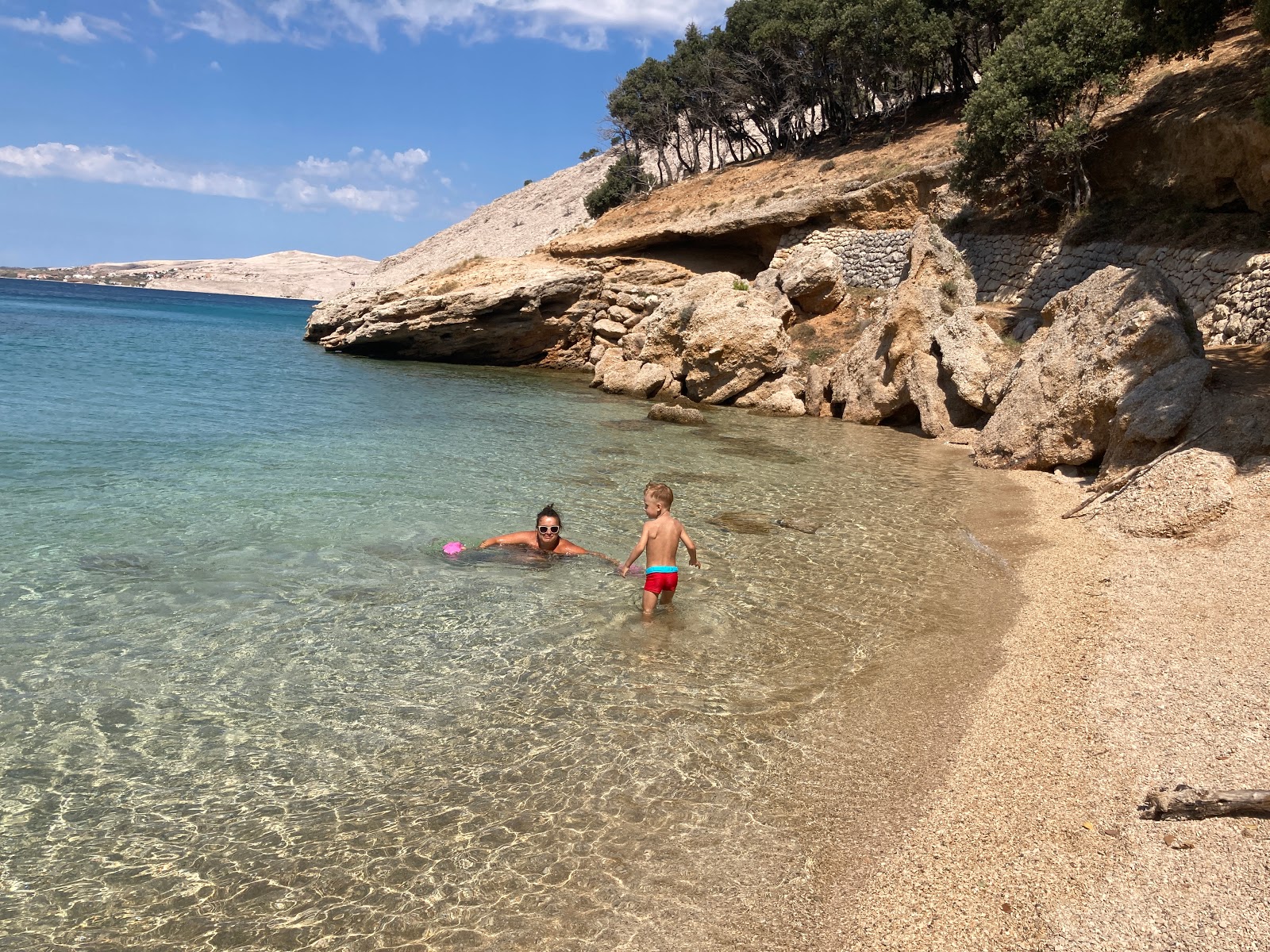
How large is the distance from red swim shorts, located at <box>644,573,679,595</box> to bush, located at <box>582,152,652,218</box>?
43.9 m

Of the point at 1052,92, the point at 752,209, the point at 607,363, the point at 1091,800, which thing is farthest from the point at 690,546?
the point at 752,209

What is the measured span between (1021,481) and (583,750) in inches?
409

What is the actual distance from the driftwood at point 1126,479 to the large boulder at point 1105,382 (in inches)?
21.5

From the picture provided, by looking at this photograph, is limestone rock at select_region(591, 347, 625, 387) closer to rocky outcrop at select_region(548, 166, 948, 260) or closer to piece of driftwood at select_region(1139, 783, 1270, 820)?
rocky outcrop at select_region(548, 166, 948, 260)

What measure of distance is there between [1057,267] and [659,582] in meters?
20.5

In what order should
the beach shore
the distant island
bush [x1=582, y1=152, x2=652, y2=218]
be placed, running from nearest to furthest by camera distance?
the beach shore < bush [x1=582, y1=152, x2=652, y2=218] < the distant island

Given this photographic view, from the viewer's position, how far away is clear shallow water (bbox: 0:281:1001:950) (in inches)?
167

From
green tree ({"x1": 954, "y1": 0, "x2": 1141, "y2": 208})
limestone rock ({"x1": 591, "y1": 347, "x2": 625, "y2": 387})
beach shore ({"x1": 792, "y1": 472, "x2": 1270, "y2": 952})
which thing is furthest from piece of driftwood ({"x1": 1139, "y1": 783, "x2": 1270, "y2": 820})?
Answer: limestone rock ({"x1": 591, "y1": 347, "x2": 625, "y2": 387})

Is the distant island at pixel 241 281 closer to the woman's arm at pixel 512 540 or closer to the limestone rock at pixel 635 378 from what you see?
the limestone rock at pixel 635 378

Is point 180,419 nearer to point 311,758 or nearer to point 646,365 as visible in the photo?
point 646,365

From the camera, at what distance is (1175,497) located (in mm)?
9719

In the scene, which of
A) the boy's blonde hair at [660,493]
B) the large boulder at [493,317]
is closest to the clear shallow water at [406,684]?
the boy's blonde hair at [660,493]

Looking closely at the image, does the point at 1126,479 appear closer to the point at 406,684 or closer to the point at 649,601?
the point at 649,601

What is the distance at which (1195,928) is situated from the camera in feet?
11.4
